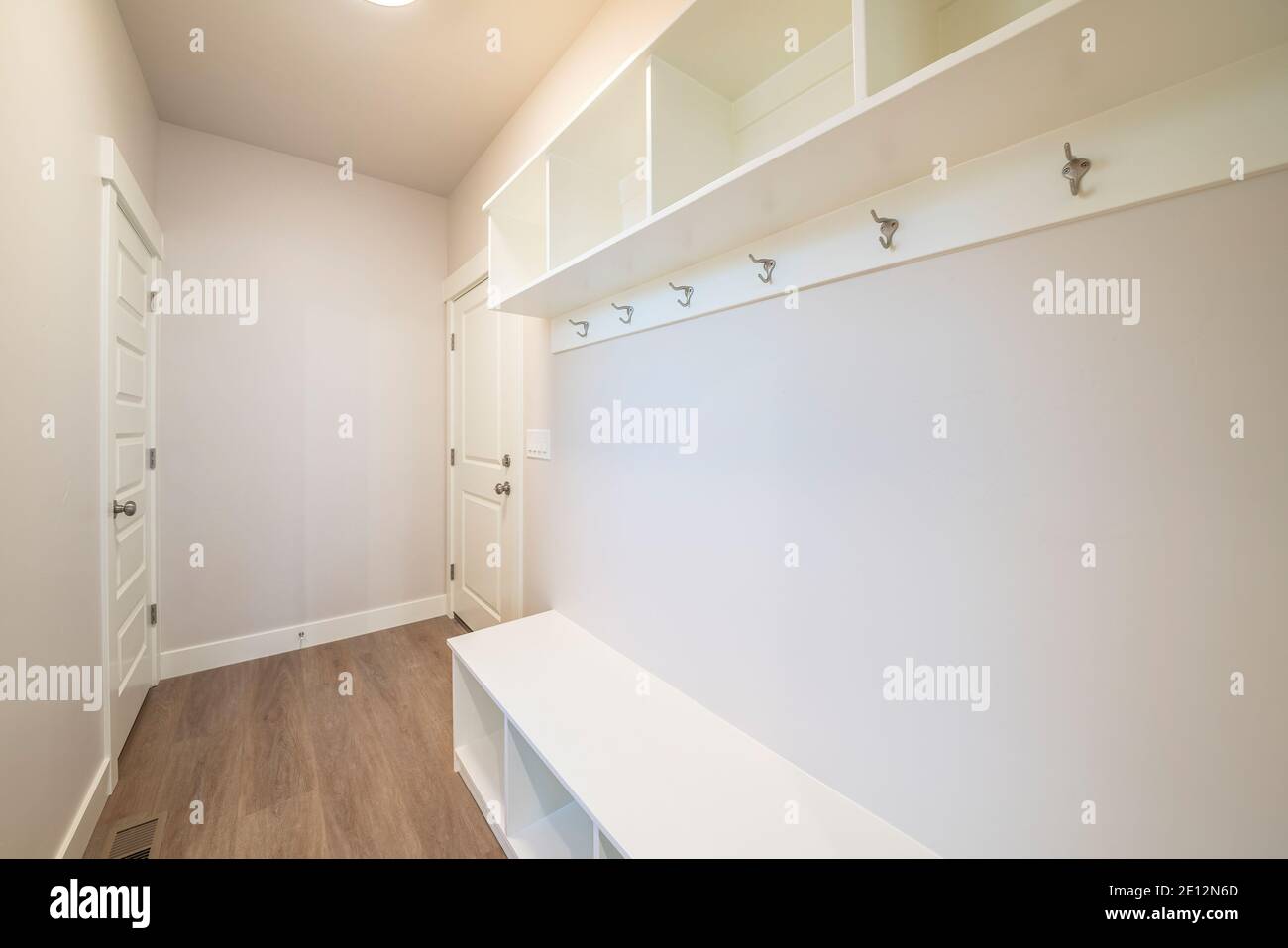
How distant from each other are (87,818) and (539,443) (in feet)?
→ 5.84

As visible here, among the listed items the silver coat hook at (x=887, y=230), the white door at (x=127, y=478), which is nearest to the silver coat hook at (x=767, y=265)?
the silver coat hook at (x=887, y=230)

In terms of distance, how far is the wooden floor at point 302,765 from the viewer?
148 centimetres

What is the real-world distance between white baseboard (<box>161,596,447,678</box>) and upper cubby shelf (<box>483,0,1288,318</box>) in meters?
2.27

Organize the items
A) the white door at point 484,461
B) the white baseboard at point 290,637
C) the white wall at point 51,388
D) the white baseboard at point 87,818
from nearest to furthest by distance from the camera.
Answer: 1. the white wall at point 51,388
2. the white baseboard at point 87,818
3. the white door at point 484,461
4. the white baseboard at point 290,637

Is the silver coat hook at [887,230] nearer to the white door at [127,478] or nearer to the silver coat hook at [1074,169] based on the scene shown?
the silver coat hook at [1074,169]

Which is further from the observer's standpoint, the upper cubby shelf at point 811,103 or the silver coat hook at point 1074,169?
the silver coat hook at point 1074,169

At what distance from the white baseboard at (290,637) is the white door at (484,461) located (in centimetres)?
24

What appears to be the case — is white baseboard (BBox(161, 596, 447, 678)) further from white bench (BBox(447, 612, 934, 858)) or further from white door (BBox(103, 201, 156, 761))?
white bench (BBox(447, 612, 934, 858))

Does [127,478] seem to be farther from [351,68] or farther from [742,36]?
[742,36]

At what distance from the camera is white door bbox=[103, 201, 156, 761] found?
1.73 metres

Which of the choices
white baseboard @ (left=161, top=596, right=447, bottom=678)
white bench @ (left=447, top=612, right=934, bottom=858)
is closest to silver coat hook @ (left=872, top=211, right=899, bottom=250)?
white bench @ (left=447, top=612, right=934, bottom=858)

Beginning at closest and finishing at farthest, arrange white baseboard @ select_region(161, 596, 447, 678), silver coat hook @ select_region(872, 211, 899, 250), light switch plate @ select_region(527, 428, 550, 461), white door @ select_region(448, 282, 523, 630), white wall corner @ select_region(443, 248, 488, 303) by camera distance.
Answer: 1. silver coat hook @ select_region(872, 211, 899, 250)
2. light switch plate @ select_region(527, 428, 550, 461)
3. white door @ select_region(448, 282, 523, 630)
4. white baseboard @ select_region(161, 596, 447, 678)
5. white wall corner @ select_region(443, 248, 488, 303)
